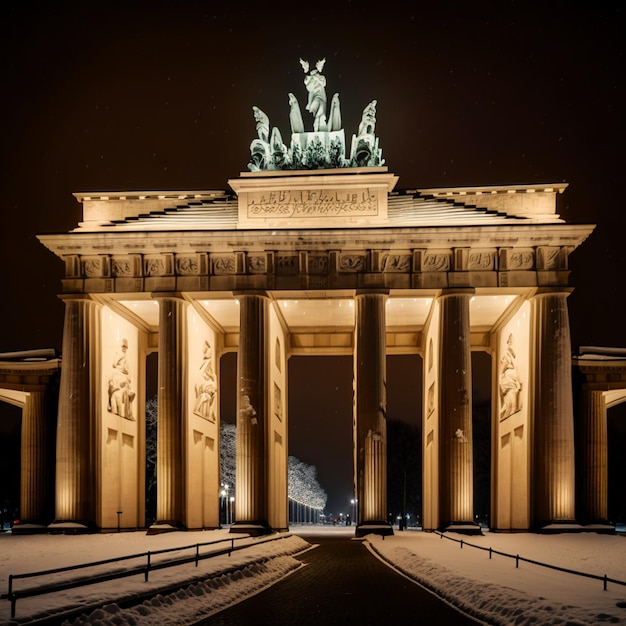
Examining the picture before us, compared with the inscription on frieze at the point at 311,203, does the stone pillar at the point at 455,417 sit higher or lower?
lower

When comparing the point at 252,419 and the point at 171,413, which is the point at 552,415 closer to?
the point at 252,419

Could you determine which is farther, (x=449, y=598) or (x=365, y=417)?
(x=365, y=417)

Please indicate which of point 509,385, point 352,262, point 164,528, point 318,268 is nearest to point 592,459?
point 509,385

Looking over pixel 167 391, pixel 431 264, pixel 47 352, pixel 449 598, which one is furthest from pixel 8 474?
pixel 449 598

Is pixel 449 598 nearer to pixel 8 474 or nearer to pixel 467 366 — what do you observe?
pixel 467 366

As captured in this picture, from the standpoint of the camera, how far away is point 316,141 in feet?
160

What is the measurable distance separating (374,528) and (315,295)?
12260mm

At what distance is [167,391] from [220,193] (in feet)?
36.3

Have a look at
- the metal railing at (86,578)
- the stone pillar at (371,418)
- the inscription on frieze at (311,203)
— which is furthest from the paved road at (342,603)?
the inscription on frieze at (311,203)

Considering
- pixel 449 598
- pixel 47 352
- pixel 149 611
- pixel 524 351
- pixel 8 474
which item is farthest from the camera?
pixel 8 474

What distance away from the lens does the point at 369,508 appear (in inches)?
1758

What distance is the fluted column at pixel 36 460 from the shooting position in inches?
1930

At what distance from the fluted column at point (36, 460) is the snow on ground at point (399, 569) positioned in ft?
46.4

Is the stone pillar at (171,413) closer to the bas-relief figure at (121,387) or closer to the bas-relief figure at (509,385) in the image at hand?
the bas-relief figure at (121,387)
